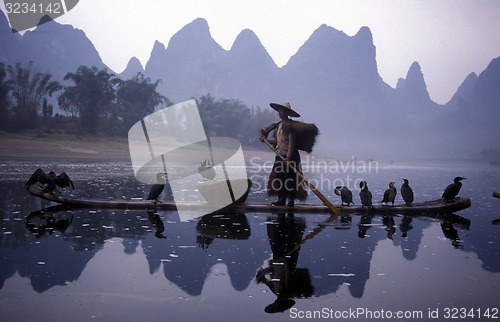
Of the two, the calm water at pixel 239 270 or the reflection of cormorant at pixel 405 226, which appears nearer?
the calm water at pixel 239 270

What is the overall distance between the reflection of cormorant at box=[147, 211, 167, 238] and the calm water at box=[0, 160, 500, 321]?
34 mm

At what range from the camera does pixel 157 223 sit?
27.9 feet

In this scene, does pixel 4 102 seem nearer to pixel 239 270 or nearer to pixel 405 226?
pixel 405 226

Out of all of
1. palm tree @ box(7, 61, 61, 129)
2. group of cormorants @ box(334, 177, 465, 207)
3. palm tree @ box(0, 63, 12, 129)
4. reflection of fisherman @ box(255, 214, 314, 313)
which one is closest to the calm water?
reflection of fisherman @ box(255, 214, 314, 313)

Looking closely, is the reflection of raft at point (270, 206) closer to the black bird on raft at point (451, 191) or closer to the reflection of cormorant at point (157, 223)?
the black bird on raft at point (451, 191)

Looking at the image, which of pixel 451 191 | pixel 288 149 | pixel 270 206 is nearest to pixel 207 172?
pixel 270 206

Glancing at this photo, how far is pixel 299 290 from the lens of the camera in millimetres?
4438

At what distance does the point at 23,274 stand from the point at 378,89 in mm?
205306

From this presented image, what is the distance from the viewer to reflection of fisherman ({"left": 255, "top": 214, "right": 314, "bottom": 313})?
4211mm

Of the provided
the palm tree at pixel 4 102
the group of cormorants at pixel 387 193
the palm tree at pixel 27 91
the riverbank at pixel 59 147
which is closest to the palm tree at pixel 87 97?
the palm tree at pixel 27 91

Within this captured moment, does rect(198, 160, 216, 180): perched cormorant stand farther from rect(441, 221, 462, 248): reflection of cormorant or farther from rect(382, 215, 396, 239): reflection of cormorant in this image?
rect(441, 221, 462, 248): reflection of cormorant

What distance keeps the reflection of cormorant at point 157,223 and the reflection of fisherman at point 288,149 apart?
273 centimetres

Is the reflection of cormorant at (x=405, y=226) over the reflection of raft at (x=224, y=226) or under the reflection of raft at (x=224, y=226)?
over

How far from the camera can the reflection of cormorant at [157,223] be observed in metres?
7.42
